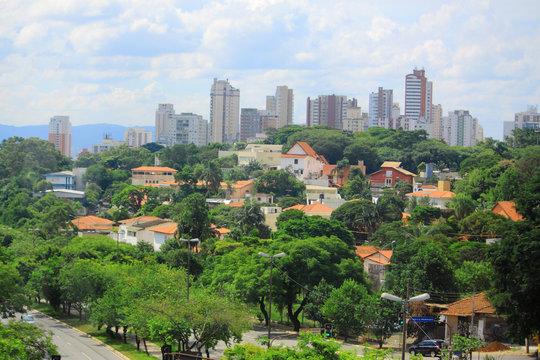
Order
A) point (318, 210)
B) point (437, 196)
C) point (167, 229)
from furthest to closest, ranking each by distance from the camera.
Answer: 1. point (437, 196)
2. point (318, 210)
3. point (167, 229)

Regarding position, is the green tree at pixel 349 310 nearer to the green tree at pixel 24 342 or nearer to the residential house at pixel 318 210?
the green tree at pixel 24 342

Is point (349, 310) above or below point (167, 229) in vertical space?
below

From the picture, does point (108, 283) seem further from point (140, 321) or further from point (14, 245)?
point (14, 245)

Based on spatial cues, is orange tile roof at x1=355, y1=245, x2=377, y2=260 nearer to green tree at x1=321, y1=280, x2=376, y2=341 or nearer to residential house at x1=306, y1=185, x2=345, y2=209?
green tree at x1=321, y1=280, x2=376, y2=341

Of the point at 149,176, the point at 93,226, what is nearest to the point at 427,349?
the point at 93,226

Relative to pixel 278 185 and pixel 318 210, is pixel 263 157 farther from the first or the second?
pixel 318 210

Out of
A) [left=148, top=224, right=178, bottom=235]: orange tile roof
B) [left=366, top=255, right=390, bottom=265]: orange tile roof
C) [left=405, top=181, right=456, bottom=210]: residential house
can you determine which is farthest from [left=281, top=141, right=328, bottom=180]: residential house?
[left=366, top=255, right=390, bottom=265]: orange tile roof
